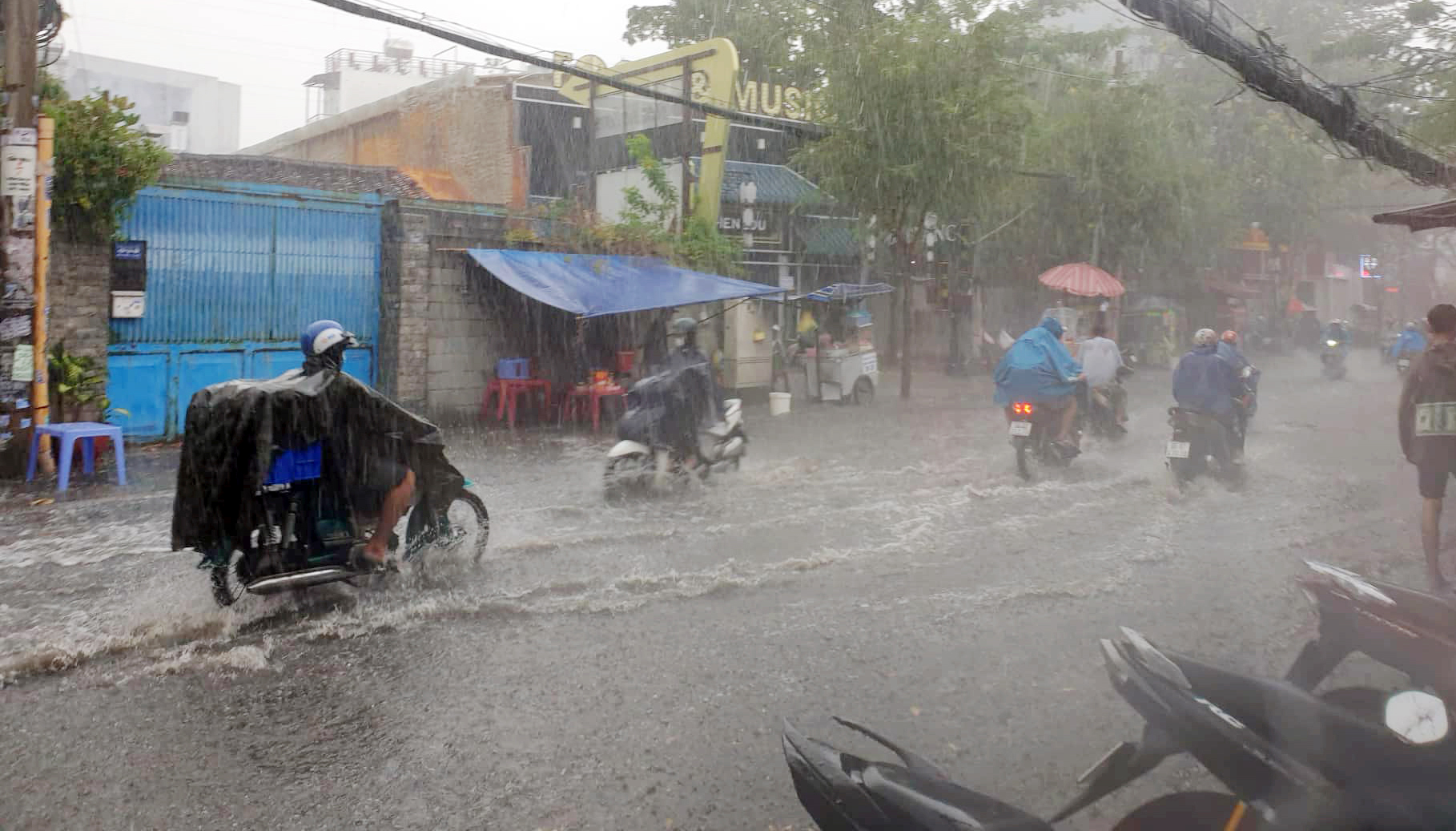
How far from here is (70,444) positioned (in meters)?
9.68

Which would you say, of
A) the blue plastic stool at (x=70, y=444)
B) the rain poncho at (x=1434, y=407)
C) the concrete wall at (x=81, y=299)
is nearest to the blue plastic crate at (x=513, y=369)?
the concrete wall at (x=81, y=299)

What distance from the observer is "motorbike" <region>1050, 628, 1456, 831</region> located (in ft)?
8.22

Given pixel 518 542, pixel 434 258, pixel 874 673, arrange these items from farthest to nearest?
pixel 434 258 → pixel 518 542 → pixel 874 673

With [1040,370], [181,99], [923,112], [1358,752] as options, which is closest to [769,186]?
[923,112]

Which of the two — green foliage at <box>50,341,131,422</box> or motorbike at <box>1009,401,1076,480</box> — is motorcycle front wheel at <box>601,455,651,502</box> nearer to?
motorbike at <box>1009,401,1076,480</box>

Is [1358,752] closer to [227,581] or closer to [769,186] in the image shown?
[227,581]

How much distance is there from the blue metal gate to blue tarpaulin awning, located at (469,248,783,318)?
1727 mm

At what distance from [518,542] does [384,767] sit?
3.80 m

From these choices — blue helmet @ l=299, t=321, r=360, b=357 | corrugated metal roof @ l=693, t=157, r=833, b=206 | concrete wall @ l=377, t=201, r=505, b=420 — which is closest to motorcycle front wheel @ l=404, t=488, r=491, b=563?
blue helmet @ l=299, t=321, r=360, b=357

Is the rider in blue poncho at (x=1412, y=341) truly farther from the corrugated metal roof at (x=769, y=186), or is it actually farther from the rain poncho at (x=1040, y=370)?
the rain poncho at (x=1040, y=370)

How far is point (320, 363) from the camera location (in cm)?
585

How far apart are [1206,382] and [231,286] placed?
10.7 metres

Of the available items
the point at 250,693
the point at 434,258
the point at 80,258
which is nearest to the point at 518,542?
the point at 250,693

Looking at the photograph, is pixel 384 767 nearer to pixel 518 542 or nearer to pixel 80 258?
pixel 518 542
